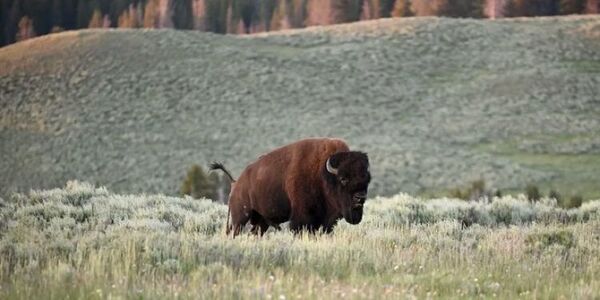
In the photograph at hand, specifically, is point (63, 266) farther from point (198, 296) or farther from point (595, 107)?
point (595, 107)

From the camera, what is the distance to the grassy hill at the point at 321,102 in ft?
131

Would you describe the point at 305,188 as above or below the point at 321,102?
above

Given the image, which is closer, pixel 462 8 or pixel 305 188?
pixel 305 188

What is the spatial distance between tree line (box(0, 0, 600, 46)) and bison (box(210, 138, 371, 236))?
71851mm

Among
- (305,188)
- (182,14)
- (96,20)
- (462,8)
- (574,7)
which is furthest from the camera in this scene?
(96,20)

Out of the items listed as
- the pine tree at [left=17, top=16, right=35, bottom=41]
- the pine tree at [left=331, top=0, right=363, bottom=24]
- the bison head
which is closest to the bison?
the bison head

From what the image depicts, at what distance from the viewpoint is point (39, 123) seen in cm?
4922

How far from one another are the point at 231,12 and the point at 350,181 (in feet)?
324

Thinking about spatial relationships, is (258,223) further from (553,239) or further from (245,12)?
(245,12)

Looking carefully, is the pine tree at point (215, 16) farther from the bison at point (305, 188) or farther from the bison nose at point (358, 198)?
the bison nose at point (358, 198)

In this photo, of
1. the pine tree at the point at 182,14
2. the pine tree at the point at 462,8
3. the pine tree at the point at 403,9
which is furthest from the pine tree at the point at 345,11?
the pine tree at the point at 182,14

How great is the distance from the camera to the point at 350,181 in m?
8.78

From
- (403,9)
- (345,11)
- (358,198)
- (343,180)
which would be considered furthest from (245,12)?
(358,198)

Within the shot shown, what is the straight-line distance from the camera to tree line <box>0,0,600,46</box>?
7962 cm
